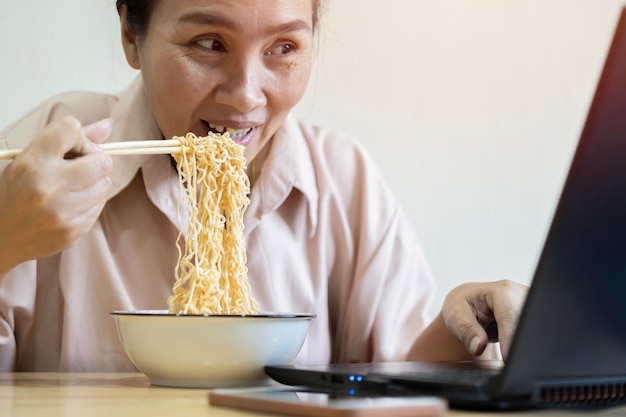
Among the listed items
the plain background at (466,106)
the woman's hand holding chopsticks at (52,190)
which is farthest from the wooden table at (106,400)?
the plain background at (466,106)

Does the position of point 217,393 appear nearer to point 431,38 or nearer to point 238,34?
point 238,34

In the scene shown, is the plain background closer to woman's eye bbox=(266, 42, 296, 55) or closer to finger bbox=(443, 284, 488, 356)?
woman's eye bbox=(266, 42, 296, 55)

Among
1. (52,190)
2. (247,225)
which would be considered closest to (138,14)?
(247,225)

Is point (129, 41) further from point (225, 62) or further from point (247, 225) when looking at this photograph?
point (247, 225)

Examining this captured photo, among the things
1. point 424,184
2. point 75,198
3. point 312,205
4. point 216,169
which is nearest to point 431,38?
point 424,184

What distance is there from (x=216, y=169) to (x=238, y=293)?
19 cm

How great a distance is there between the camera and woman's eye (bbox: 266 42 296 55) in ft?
4.64

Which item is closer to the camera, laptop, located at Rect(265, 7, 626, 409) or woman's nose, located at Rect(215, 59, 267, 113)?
laptop, located at Rect(265, 7, 626, 409)

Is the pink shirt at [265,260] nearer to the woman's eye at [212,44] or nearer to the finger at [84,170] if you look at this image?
the woman's eye at [212,44]

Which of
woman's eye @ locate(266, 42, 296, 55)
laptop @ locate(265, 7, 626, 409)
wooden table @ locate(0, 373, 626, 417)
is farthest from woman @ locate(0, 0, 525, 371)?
laptop @ locate(265, 7, 626, 409)

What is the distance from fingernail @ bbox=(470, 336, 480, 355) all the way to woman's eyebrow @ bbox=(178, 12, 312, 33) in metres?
0.60

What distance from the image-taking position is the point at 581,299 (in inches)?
24.1

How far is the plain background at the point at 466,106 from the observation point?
2.46 meters

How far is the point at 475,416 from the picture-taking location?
665mm
